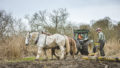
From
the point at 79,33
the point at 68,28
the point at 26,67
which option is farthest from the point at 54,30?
the point at 26,67

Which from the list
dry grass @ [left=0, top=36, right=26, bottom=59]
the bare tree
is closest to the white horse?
dry grass @ [left=0, top=36, right=26, bottom=59]

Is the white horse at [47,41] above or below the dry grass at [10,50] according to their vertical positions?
above

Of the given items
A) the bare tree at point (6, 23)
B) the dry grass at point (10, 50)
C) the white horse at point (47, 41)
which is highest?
the bare tree at point (6, 23)

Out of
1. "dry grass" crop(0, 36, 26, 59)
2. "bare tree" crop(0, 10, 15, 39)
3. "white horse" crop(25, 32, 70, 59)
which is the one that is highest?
"bare tree" crop(0, 10, 15, 39)

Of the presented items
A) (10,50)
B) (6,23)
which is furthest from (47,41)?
(6,23)

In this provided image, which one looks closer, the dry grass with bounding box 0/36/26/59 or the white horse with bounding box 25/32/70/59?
the white horse with bounding box 25/32/70/59

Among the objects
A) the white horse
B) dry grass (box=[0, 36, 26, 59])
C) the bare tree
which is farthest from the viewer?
the bare tree

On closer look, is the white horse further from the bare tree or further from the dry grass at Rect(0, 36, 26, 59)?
the bare tree

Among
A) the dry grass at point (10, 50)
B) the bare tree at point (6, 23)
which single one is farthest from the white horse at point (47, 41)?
the bare tree at point (6, 23)

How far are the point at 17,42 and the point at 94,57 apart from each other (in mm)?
3810

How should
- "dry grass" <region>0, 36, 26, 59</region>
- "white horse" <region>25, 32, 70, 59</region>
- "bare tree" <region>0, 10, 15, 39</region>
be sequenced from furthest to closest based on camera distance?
"bare tree" <region>0, 10, 15, 39</region>, "dry grass" <region>0, 36, 26, 59</region>, "white horse" <region>25, 32, 70, 59</region>

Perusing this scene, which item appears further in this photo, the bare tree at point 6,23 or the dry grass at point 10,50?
the bare tree at point 6,23

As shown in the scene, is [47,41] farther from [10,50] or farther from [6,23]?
[6,23]

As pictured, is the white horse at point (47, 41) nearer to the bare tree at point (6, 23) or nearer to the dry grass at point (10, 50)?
the dry grass at point (10, 50)
